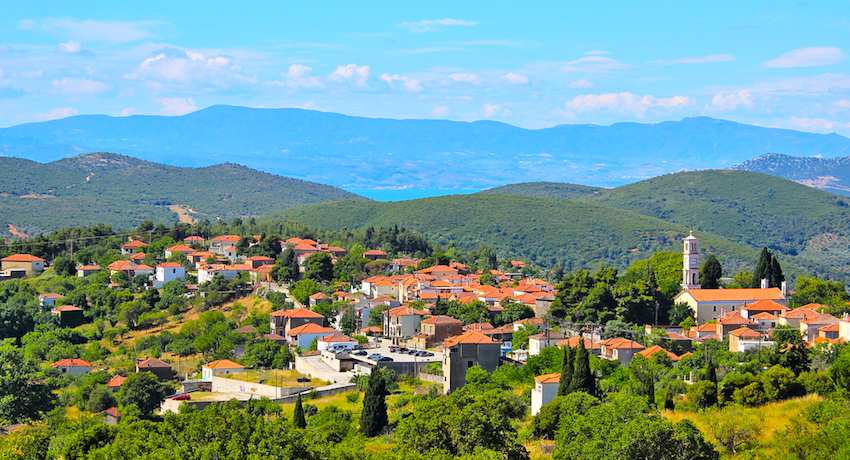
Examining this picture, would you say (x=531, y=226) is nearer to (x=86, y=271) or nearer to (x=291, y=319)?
(x=86, y=271)

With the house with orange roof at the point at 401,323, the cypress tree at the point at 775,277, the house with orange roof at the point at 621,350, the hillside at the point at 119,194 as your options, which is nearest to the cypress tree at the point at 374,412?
the house with orange roof at the point at 621,350

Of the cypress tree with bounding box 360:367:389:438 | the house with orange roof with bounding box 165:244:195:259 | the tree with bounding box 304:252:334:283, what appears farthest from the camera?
the house with orange roof with bounding box 165:244:195:259

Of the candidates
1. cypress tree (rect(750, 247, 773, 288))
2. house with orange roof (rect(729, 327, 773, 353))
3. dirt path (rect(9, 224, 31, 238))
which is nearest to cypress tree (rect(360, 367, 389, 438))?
house with orange roof (rect(729, 327, 773, 353))

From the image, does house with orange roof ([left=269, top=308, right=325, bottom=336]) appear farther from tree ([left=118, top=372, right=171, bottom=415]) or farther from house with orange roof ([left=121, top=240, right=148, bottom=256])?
house with orange roof ([left=121, top=240, right=148, bottom=256])

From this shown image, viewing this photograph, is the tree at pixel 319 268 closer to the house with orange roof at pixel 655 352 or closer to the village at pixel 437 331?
the village at pixel 437 331

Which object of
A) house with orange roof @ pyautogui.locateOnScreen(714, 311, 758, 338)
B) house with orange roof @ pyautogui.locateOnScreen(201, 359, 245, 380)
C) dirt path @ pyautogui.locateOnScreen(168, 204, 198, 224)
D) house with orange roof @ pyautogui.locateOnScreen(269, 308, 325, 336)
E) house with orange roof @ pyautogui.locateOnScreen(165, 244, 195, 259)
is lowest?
house with orange roof @ pyautogui.locateOnScreen(201, 359, 245, 380)

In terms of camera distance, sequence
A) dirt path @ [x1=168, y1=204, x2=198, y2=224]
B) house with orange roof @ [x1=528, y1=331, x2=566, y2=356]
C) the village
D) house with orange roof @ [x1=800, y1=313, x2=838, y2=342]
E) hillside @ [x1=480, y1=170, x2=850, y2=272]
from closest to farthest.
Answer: the village < house with orange roof @ [x1=800, y1=313, x2=838, y2=342] < house with orange roof @ [x1=528, y1=331, x2=566, y2=356] < hillside @ [x1=480, y1=170, x2=850, y2=272] < dirt path @ [x1=168, y1=204, x2=198, y2=224]
